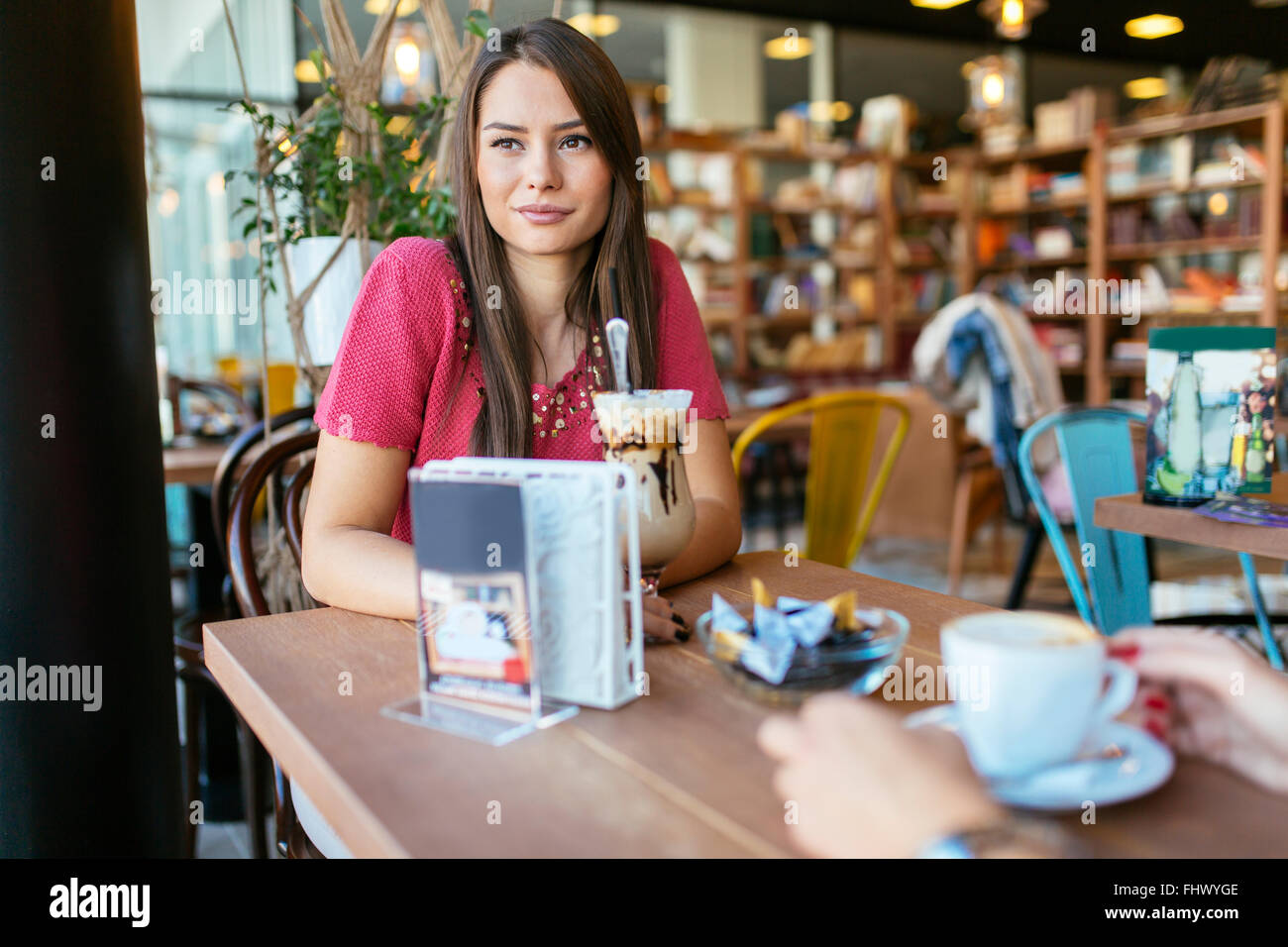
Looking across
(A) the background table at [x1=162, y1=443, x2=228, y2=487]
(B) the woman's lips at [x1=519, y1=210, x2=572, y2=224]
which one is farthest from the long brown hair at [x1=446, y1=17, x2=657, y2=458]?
(A) the background table at [x1=162, y1=443, x2=228, y2=487]

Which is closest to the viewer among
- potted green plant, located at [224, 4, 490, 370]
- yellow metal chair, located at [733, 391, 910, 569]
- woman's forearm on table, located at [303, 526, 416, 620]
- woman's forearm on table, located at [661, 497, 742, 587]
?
woman's forearm on table, located at [303, 526, 416, 620]

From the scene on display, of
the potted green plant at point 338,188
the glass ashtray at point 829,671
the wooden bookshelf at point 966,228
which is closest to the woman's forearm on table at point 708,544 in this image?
the glass ashtray at point 829,671

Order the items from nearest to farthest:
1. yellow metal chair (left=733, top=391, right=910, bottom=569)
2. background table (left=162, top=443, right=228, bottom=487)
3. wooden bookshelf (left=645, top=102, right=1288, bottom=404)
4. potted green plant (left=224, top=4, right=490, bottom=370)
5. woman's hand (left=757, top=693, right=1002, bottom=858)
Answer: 1. woman's hand (left=757, top=693, right=1002, bottom=858)
2. potted green plant (left=224, top=4, right=490, bottom=370)
3. background table (left=162, top=443, right=228, bottom=487)
4. yellow metal chair (left=733, top=391, right=910, bottom=569)
5. wooden bookshelf (left=645, top=102, right=1288, bottom=404)

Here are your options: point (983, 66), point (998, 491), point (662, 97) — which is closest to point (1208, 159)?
point (983, 66)

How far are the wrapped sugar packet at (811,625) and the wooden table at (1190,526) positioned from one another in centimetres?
83

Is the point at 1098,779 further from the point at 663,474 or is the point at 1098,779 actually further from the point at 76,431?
the point at 76,431

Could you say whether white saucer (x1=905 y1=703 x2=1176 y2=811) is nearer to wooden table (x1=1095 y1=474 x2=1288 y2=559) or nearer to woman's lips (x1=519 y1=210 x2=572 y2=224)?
wooden table (x1=1095 y1=474 x2=1288 y2=559)

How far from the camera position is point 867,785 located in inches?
23.8

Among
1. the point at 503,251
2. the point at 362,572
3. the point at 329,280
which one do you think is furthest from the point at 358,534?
the point at 329,280

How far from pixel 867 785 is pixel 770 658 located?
22 cm

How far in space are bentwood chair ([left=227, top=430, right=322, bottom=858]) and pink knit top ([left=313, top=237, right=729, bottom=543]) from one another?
0.21m

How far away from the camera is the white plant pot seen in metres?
2.08

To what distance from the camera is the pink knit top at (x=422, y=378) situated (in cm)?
133

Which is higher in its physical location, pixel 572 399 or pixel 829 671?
pixel 572 399
